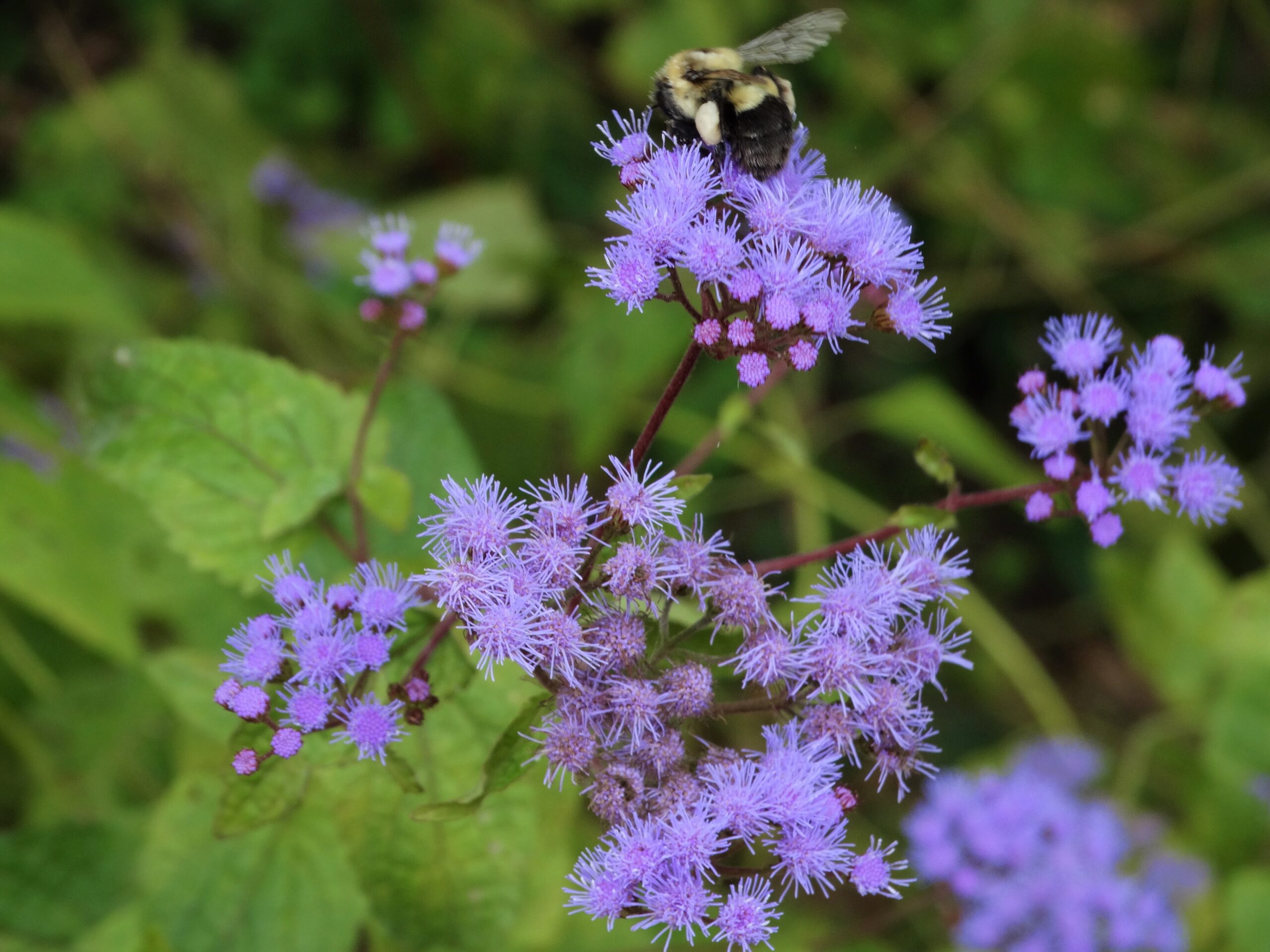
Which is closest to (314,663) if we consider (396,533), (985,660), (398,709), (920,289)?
(398,709)

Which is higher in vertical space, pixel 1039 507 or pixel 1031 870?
pixel 1031 870

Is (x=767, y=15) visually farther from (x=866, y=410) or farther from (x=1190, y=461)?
(x=1190, y=461)

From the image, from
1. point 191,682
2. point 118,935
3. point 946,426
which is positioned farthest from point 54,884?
point 946,426

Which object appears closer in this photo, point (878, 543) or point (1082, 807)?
point (878, 543)

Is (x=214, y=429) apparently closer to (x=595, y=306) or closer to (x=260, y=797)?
(x=260, y=797)

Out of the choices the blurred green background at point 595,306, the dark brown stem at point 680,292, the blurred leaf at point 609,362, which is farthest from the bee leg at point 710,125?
the blurred leaf at point 609,362

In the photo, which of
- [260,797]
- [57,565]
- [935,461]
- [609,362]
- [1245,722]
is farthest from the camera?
[609,362]
